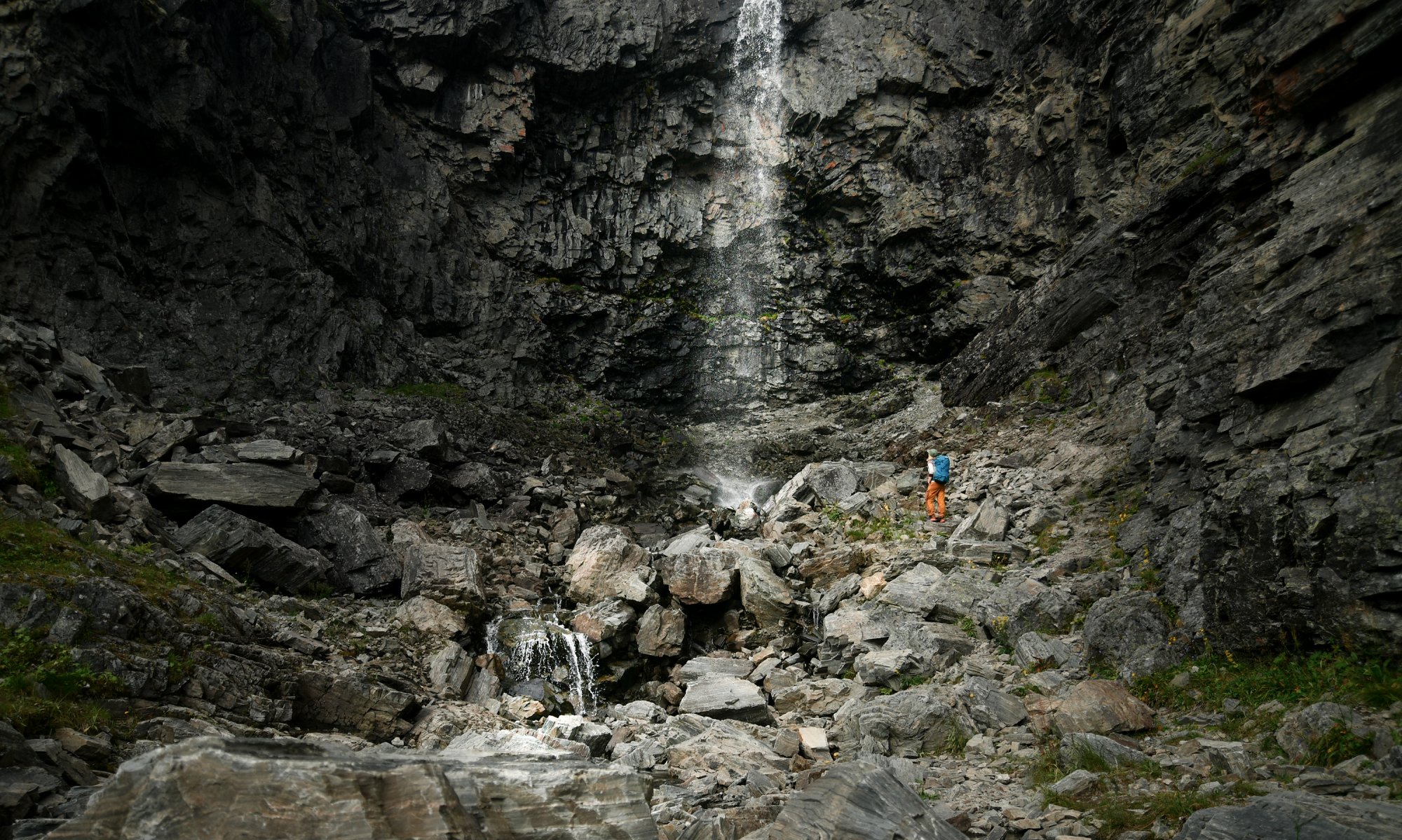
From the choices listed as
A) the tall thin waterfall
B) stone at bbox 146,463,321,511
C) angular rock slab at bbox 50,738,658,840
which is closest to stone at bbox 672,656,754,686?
angular rock slab at bbox 50,738,658,840

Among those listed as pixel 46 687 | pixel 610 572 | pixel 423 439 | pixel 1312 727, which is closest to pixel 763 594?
pixel 610 572

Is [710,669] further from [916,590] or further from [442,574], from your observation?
[442,574]

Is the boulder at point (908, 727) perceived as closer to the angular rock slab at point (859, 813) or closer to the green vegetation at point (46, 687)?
the angular rock slab at point (859, 813)

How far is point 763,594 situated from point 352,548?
895 centimetres

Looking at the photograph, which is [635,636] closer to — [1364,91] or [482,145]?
[1364,91]

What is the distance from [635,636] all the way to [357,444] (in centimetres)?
1128

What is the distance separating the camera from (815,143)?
107 feet

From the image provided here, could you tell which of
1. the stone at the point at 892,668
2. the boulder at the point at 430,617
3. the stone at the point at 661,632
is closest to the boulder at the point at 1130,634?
the stone at the point at 892,668

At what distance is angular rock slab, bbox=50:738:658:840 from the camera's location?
11.4ft

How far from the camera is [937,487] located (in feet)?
54.3

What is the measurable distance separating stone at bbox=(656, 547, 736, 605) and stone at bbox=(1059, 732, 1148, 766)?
854 cm

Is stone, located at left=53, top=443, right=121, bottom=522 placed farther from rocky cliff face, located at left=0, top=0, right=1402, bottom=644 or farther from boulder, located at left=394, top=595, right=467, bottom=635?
rocky cliff face, located at left=0, top=0, right=1402, bottom=644

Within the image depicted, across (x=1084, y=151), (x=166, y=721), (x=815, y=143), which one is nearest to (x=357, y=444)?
(x=166, y=721)

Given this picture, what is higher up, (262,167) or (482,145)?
(482,145)
